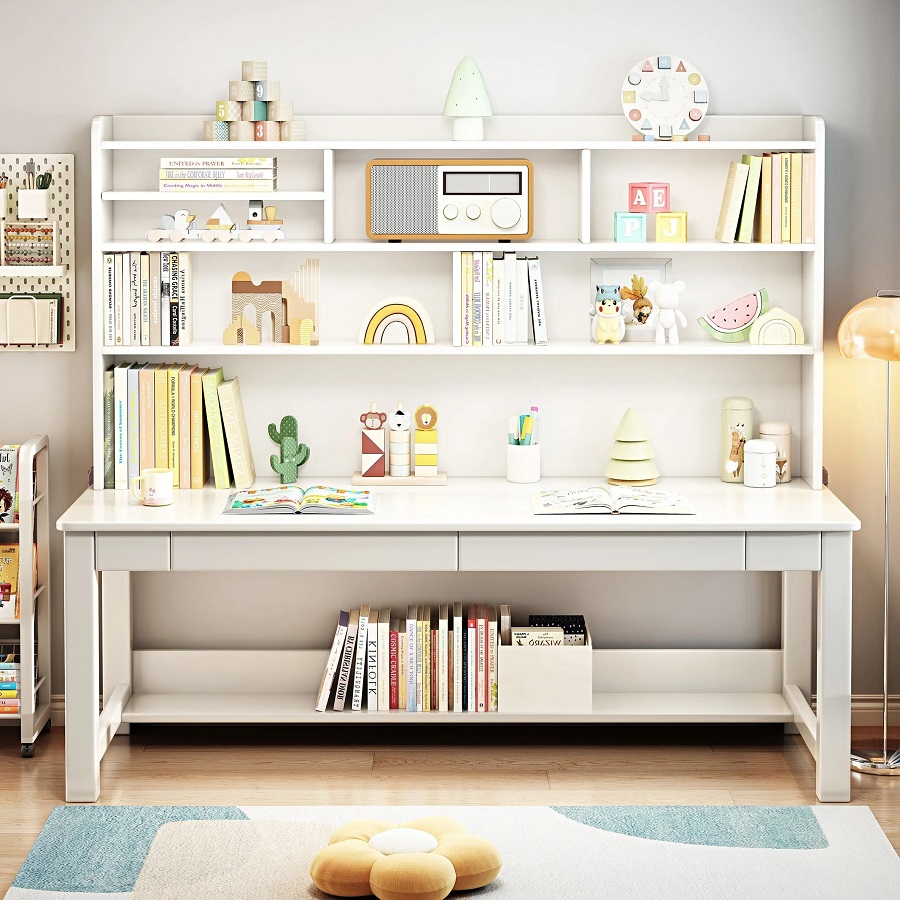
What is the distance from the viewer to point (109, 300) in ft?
11.1

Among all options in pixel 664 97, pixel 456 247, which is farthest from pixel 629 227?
pixel 456 247

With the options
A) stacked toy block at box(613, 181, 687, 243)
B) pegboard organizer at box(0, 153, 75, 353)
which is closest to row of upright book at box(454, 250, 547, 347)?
stacked toy block at box(613, 181, 687, 243)

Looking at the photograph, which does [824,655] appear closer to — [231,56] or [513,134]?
[513,134]

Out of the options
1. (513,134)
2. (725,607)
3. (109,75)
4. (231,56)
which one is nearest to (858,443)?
(725,607)

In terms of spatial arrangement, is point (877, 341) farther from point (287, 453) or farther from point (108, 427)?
point (108, 427)

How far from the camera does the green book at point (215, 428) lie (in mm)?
3400

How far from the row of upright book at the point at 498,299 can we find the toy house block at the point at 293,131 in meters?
0.53

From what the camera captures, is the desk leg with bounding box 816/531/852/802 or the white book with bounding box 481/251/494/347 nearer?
the desk leg with bounding box 816/531/852/802

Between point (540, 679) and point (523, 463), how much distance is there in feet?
1.92

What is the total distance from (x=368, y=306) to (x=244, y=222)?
409 millimetres

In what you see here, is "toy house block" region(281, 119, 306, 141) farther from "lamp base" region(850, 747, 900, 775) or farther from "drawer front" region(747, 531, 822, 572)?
"lamp base" region(850, 747, 900, 775)

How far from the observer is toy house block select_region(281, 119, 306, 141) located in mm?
3352

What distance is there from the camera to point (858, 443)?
3.58 metres

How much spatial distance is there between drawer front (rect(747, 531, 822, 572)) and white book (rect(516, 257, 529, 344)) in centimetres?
82
